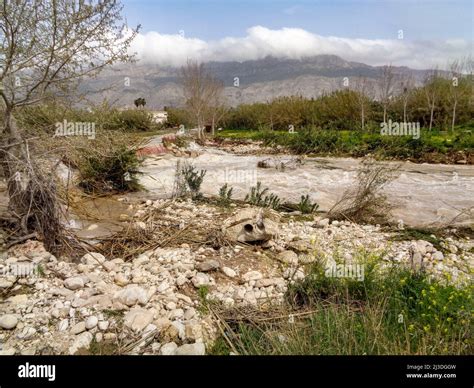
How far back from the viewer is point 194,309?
2779 millimetres

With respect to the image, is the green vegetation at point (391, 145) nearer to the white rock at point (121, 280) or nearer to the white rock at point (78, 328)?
the white rock at point (121, 280)

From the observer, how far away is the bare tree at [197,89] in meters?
21.7

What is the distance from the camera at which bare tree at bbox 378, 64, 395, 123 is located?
18.3 metres

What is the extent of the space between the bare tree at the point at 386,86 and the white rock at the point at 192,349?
18364mm

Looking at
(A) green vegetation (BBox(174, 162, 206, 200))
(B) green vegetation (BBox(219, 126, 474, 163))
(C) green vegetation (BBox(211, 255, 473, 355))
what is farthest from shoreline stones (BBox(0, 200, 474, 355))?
(B) green vegetation (BBox(219, 126, 474, 163))

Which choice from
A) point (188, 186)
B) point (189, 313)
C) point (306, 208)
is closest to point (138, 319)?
point (189, 313)

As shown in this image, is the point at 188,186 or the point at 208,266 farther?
the point at 188,186

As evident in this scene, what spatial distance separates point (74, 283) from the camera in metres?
2.99

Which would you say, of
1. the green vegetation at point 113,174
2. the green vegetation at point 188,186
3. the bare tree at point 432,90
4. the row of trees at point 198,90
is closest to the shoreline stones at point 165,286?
the green vegetation at point 188,186

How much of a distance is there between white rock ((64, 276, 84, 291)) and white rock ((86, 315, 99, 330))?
56 centimetres

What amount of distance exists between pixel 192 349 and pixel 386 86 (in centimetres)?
1961

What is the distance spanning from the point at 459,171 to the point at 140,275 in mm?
10301

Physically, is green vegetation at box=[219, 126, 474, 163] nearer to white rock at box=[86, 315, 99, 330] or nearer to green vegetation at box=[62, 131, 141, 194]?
green vegetation at box=[62, 131, 141, 194]

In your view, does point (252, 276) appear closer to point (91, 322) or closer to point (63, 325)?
point (91, 322)
